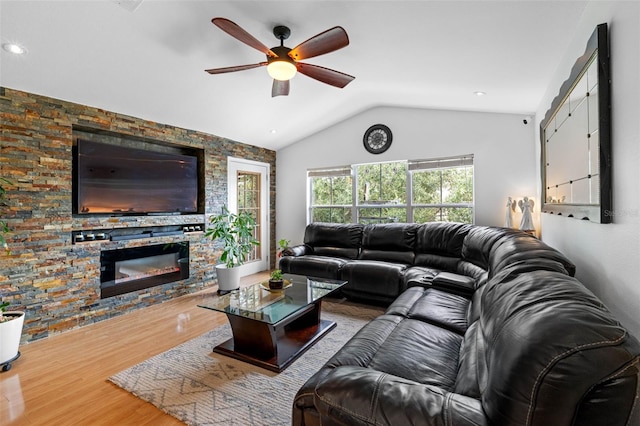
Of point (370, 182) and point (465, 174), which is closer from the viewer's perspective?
point (465, 174)

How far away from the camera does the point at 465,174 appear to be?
435cm

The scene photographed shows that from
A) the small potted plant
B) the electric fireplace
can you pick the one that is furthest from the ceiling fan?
the electric fireplace

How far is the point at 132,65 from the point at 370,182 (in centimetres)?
357

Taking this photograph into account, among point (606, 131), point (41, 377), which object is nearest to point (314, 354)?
point (41, 377)

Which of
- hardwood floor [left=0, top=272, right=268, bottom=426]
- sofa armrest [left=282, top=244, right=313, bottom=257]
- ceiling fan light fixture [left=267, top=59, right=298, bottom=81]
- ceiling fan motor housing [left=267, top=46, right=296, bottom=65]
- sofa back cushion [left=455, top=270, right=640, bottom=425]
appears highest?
ceiling fan motor housing [left=267, top=46, right=296, bottom=65]

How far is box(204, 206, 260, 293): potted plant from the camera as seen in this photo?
4.25 meters

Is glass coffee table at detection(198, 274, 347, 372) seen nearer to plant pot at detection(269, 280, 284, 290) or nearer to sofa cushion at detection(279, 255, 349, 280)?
plant pot at detection(269, 280, 284, 290)

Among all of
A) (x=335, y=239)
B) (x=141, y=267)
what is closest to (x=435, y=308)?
(x=335, y=239)

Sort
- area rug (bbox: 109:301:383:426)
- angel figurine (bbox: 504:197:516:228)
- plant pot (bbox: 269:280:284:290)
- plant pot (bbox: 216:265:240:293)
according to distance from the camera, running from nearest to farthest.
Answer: area rug (bbox: 109:301:383:426)
plant pot (bbox: 269:280:284:290)
angel figurine (bbox: 504:197:516:228)
plant pot (bbox: 216:265:240:293)

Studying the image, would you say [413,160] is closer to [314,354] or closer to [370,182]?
[370,182]

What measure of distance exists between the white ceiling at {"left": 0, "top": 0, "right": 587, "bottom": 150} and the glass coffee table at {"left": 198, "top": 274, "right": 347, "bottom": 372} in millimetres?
2288

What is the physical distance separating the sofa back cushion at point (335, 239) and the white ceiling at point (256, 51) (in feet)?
6.59

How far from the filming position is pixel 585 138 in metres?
1.63

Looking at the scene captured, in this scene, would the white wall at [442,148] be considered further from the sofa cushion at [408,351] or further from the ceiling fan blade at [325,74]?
the sofa cushion at [408,351]
